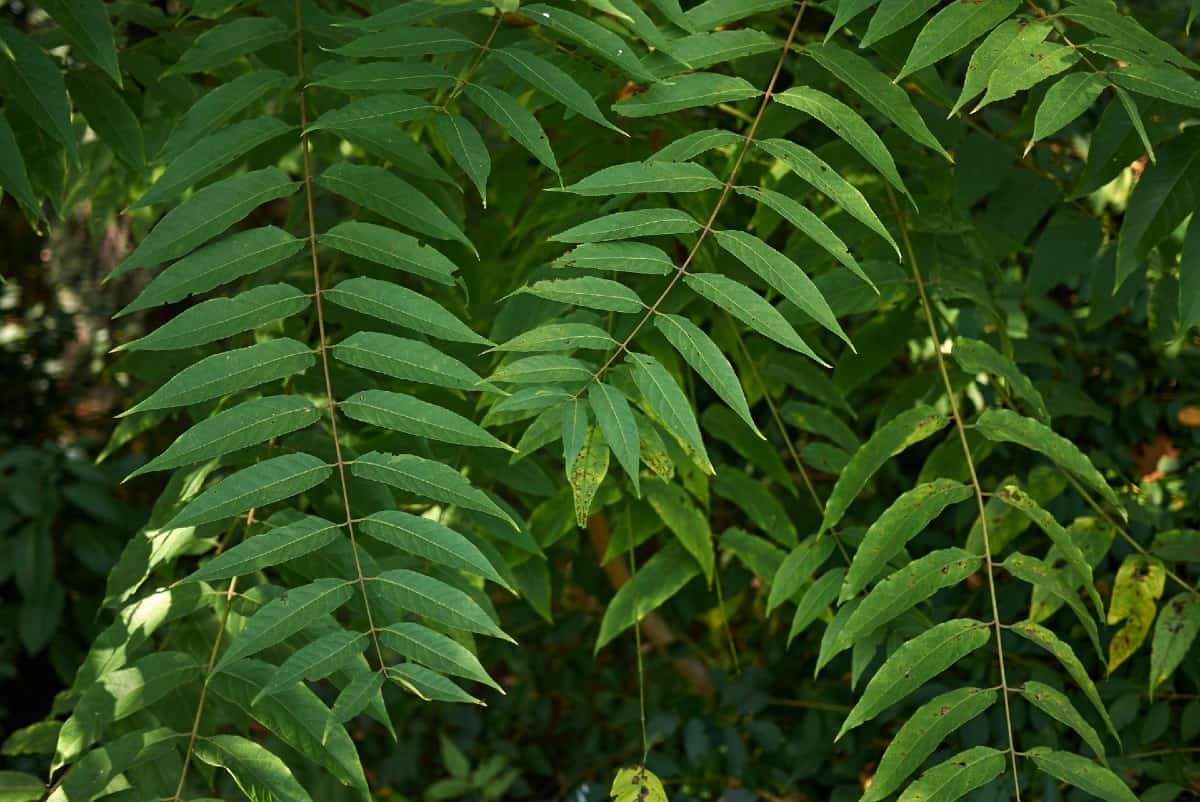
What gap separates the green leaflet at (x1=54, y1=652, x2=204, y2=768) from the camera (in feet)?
4.29

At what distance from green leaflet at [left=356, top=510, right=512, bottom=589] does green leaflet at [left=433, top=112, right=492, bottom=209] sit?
350mm

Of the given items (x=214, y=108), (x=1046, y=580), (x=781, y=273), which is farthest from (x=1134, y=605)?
(x=214, y=108)

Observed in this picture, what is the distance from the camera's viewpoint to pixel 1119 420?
8.43 ft

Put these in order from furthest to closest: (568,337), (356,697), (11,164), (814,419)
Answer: (814,419), (11,164), (568,337), (356,697)

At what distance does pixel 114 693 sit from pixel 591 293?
2.20 feet

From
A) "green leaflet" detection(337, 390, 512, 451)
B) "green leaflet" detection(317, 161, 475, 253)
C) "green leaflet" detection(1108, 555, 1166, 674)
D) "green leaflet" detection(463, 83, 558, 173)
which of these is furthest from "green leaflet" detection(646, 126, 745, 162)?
"green leaflet" detection(1108, 555, 1166, 674)

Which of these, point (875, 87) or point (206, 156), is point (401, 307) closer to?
point (206, 156)

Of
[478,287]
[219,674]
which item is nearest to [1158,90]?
[478,287]

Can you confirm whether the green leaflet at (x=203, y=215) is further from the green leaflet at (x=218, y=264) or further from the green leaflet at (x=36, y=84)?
the green leaflet at (x=36, y=84)

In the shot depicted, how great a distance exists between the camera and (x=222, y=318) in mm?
1204

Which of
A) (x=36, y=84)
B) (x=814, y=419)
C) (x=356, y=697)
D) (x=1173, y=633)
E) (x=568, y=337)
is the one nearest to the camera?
(x=356, y=697)

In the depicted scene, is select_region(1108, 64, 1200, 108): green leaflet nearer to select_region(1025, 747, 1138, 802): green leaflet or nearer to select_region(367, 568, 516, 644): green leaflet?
select_region(1025, 747, 1138, 802): green leaflet

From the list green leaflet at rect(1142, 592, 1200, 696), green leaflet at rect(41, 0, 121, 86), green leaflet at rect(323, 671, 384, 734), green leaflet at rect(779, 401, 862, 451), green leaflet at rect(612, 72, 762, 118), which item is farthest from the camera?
green leaflet at rect(779, 401, 862, 451)

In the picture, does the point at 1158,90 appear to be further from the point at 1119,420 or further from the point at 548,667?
the point at 548,667
